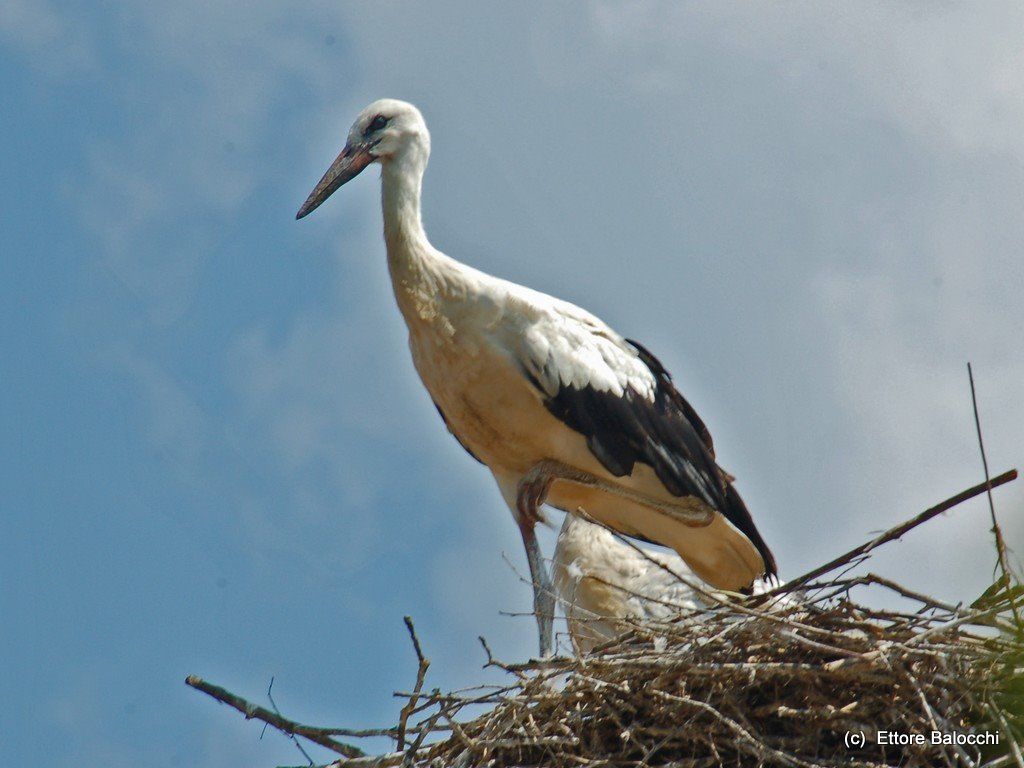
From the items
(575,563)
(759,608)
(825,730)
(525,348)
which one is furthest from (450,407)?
(825,730)

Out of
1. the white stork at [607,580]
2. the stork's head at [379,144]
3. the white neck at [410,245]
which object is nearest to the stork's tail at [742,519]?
the white stork at [607,580]

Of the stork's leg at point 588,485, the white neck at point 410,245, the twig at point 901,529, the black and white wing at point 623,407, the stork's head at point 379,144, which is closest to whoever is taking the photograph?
the twig at point 901,529

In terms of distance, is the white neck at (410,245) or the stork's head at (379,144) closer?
the white neck at (410,245)

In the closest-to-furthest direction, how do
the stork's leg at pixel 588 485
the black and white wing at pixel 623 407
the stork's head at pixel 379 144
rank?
1. the black and white wing at pixel 623 407
2. the stork's leg at pixel 588 485
3. the stork's head at pixel 379 144

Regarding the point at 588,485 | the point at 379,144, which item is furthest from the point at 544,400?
the point at 379,144

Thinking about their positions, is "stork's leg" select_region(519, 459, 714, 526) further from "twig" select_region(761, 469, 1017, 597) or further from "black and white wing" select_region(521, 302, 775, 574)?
"twig" select_region(761, 469, 1017, 597)

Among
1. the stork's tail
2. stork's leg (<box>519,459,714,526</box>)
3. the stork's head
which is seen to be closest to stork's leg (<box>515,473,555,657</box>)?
stork's leg (<box>519,459,714,526</box>)

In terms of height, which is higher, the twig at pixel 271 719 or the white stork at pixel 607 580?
the white stork at pixel 607 580

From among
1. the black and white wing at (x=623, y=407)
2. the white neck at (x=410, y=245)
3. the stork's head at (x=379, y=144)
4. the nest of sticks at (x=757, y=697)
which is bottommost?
the nest of sticks at (x=757, y=697)

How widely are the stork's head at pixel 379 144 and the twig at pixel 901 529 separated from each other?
116 inches

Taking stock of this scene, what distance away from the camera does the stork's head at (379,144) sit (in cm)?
720

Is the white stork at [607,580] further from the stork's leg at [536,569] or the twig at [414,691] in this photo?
the twig at [414,691]

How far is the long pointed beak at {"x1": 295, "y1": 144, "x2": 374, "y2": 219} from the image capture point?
724cm

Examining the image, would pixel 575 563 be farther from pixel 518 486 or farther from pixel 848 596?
pixel 848 596
